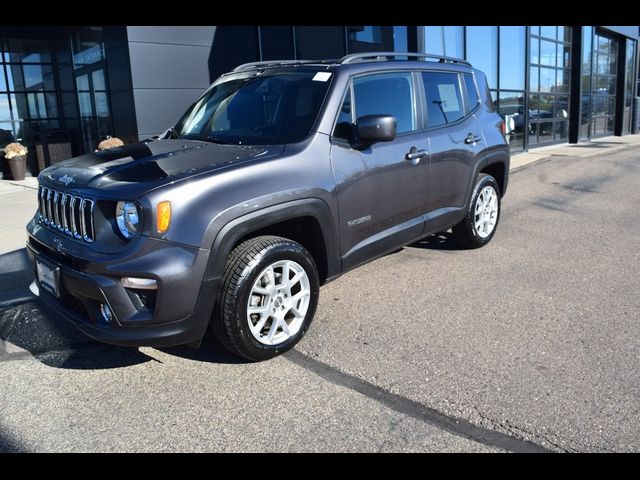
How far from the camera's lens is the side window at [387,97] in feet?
13.8

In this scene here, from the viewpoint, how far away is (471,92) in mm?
5684

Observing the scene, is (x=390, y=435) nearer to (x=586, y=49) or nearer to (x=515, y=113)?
(x=515, y=113)

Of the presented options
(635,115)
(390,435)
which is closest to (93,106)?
(390,435)

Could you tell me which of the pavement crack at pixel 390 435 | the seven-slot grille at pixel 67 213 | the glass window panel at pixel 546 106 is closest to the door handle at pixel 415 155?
the pavement crack at pixel 390 435

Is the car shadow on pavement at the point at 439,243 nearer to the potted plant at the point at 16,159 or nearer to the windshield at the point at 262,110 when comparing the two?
the windshield at the point at 262,110

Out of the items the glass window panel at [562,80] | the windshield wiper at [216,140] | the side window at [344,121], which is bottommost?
the windshield wiper at [216,140]

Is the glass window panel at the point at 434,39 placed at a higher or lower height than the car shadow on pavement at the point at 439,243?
higher

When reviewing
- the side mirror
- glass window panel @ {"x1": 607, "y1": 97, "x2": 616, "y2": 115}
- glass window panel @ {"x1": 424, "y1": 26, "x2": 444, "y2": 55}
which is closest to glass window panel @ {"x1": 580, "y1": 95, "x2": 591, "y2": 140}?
glass window panel @ {"x1": 607, "y1": 97, "x2": 616, "y2": 115}

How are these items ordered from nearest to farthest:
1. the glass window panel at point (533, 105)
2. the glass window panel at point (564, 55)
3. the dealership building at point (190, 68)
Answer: the dealership building at point (190, 68)
the glass window panel at point (533, 105)
the glass window panel at point (564, 55)

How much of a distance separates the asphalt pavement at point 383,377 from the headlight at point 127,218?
0.95 meters

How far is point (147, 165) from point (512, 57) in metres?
15.8

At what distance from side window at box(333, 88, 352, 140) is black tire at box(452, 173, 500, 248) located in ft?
6.73

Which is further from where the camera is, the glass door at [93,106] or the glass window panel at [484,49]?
the glass window panel at [484,49]
